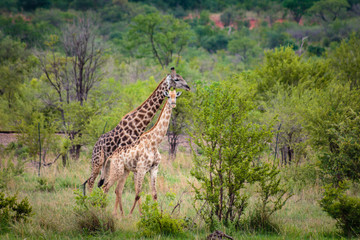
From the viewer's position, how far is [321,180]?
34.4ft

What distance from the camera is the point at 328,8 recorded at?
69562 millimetres

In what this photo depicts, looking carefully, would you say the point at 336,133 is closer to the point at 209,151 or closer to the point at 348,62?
the point at 209,151

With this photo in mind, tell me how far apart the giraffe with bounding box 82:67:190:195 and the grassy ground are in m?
1.12

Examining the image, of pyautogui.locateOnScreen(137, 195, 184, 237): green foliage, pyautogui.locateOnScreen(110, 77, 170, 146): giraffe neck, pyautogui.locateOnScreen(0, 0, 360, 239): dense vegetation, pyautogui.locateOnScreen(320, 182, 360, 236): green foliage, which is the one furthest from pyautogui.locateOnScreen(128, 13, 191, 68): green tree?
pyautogui.locateOnScreen(320, 182, 360, 236): green foliage

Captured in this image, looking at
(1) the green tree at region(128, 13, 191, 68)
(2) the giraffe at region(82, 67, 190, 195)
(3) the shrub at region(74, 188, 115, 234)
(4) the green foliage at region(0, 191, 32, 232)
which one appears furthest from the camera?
(1) the green tree at region(128, 13, 191, 68)

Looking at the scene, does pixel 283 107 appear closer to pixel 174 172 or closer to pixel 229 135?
pixel 174 172

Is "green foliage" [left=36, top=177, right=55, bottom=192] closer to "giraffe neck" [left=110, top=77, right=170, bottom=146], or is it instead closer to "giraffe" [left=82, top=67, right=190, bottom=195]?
"giraffe" [left=82, top=67, right=190, bottom=195]

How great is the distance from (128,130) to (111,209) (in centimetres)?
183

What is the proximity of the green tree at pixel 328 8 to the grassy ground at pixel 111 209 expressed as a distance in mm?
63725

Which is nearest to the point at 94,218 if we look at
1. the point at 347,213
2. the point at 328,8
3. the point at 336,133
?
the point at 347,213

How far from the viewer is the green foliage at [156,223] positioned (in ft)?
22.2

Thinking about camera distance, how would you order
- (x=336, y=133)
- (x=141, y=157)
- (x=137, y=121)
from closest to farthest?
(x=141, y=157) → (x=137, y=121) → (x=336, y=133)

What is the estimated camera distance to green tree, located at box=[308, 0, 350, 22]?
67.2 metres

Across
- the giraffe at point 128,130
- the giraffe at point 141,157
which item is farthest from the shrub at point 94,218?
the giraffe at point 128,130
